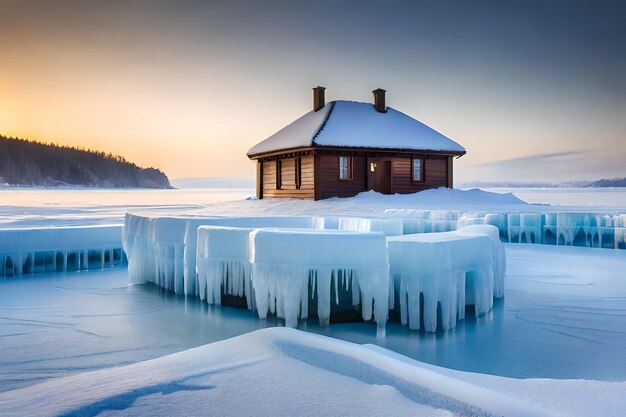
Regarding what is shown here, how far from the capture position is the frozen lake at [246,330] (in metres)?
5.23

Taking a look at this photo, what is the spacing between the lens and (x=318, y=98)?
2623 cm

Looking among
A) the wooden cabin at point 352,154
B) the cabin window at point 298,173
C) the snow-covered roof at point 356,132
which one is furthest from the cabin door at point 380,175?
the cabin window at point 298,173

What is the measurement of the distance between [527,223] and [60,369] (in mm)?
15624

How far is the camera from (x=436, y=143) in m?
24.3

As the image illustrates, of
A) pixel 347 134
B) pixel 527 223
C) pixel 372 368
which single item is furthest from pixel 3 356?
pixel 347 134

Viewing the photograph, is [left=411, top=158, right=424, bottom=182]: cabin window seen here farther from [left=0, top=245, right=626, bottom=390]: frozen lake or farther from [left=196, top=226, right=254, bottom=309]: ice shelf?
[left=196, top=226, right=254, bottom=309]: ice shelf

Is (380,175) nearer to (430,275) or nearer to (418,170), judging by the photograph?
(418,170)

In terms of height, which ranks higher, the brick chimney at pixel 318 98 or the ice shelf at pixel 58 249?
the brick chimney at pixel 318 98

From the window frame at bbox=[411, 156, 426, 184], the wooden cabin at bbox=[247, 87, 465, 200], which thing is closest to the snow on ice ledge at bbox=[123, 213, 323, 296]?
the wooden cabin at bbox=[247, 87, 465, 200]

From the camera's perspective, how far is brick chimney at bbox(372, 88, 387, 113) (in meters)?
25.9

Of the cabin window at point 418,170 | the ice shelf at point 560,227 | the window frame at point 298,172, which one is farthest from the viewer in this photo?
the cabin window at point 418,170

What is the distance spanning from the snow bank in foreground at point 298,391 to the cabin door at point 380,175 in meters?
19.7

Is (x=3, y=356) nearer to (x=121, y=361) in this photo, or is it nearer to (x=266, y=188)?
(x=121, y=361)

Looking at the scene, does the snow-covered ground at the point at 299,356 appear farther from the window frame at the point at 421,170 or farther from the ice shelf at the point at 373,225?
the window frame at the point at 421,170
